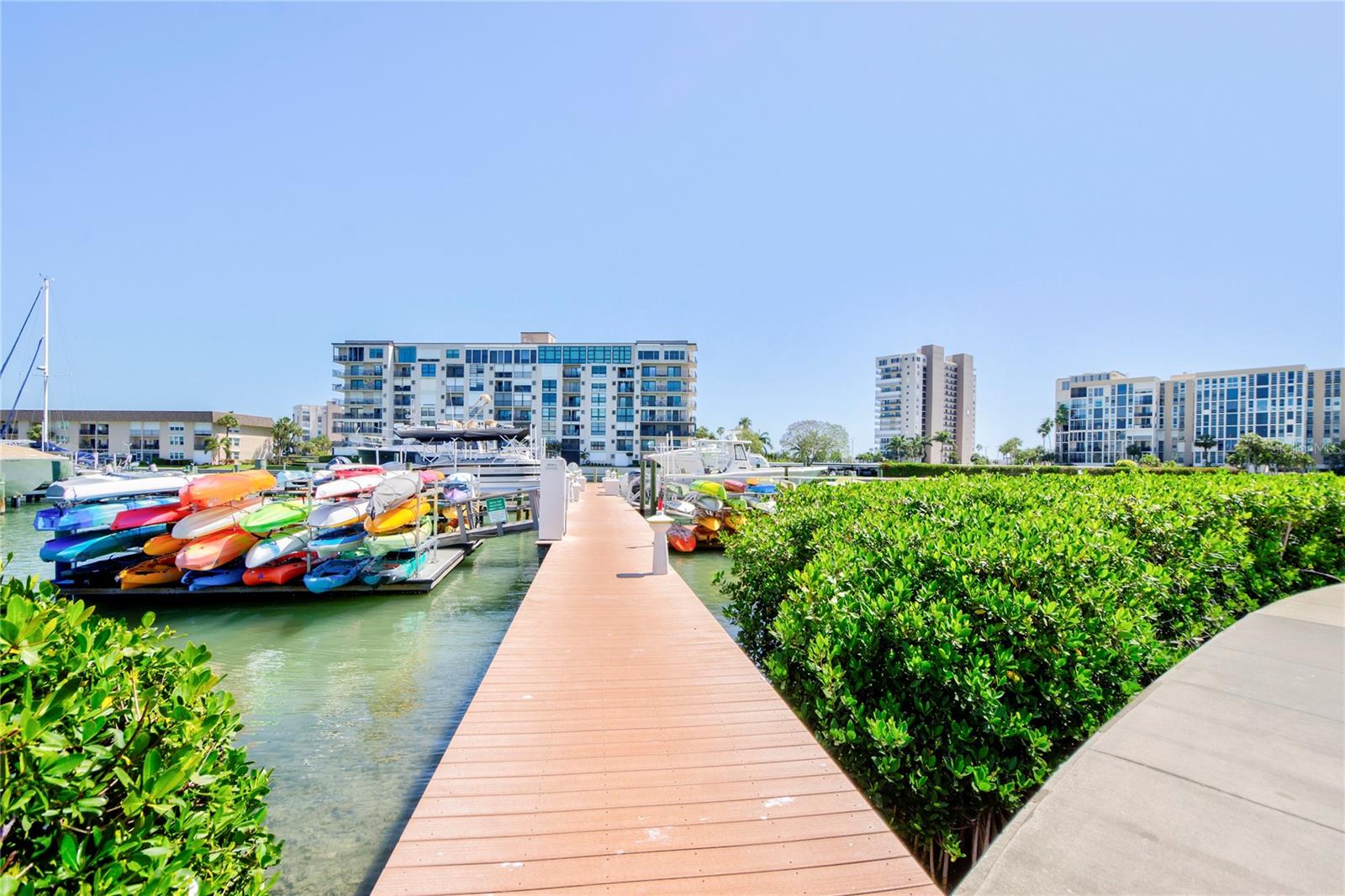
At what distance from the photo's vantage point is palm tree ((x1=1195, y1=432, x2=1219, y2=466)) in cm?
9056

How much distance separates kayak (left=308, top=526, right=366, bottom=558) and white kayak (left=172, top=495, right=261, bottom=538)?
1.92 m

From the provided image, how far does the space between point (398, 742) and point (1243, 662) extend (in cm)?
772

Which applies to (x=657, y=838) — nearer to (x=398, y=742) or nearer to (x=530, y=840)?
(x=530, y=840)

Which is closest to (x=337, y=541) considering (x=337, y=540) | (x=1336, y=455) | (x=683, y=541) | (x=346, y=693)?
(x=337, y=540)

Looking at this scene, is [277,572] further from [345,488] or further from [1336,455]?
[1336,455]

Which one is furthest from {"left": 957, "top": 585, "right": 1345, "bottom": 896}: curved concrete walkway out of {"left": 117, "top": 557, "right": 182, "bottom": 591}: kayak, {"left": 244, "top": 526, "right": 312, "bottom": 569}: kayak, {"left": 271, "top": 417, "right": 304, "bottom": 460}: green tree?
{"left": 271, "top": 417, "right": 304, "bottom": 460}: green tree

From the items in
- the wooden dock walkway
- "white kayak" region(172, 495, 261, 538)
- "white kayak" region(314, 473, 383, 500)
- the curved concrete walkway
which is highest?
"white kayak" region(314, 473, 383, 500)

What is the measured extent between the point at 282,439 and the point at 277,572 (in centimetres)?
8497

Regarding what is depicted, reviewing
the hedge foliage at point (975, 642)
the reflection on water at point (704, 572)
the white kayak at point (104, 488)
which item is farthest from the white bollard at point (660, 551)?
the white kayak at point (104, 488)

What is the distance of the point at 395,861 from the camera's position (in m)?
2.94

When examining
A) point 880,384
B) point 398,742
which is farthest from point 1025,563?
point 880,384

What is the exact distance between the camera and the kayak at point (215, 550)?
505 inches

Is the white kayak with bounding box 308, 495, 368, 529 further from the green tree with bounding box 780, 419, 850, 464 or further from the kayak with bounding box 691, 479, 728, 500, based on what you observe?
the green tree with bounding box 780, 419, 850, 464

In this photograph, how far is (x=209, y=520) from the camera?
1384 cm
